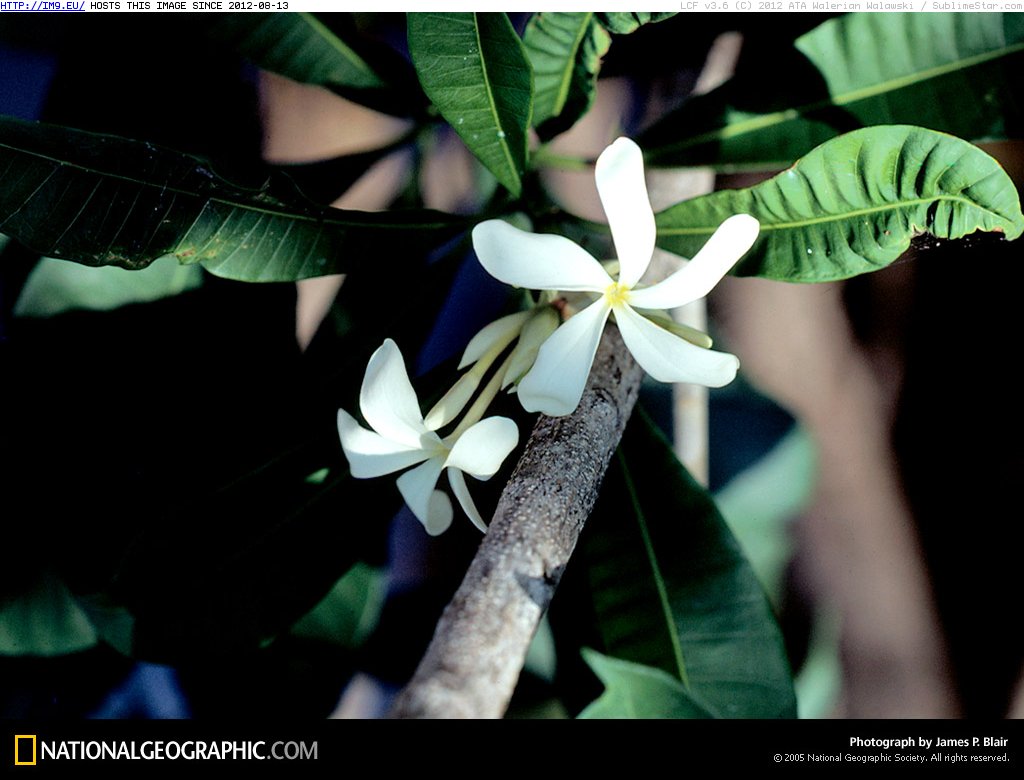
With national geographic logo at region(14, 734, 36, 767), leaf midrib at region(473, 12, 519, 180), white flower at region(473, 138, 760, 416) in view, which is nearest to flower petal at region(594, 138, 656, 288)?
white flower at region(473, 138, 760, 416)

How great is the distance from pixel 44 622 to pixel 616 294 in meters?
0.58

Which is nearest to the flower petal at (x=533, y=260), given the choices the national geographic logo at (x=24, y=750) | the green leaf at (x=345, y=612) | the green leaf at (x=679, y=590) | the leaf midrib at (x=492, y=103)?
the leaf midrib at (x=492, y=103)

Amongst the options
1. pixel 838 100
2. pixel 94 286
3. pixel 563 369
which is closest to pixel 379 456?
pixel 563 369

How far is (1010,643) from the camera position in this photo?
75 cm

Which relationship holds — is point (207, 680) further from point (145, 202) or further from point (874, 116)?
point (874, 116)

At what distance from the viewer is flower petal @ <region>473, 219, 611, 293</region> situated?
41 centimetres

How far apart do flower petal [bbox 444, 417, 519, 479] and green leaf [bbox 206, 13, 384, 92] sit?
16.0 inches

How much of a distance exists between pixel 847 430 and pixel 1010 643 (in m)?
0.25

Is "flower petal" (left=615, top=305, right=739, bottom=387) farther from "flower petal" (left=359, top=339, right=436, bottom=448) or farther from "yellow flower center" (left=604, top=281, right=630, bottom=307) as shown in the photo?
"flower petal" (left=359, top=339, right=436, bottom=448)

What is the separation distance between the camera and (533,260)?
42 centimetres

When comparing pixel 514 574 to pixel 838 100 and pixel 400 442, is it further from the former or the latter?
pixel 838 100

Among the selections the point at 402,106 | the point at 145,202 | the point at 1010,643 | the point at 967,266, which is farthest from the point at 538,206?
the point at 1010,643

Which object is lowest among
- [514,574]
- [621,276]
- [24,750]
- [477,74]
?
[24,750]

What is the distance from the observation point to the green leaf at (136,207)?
42cm
